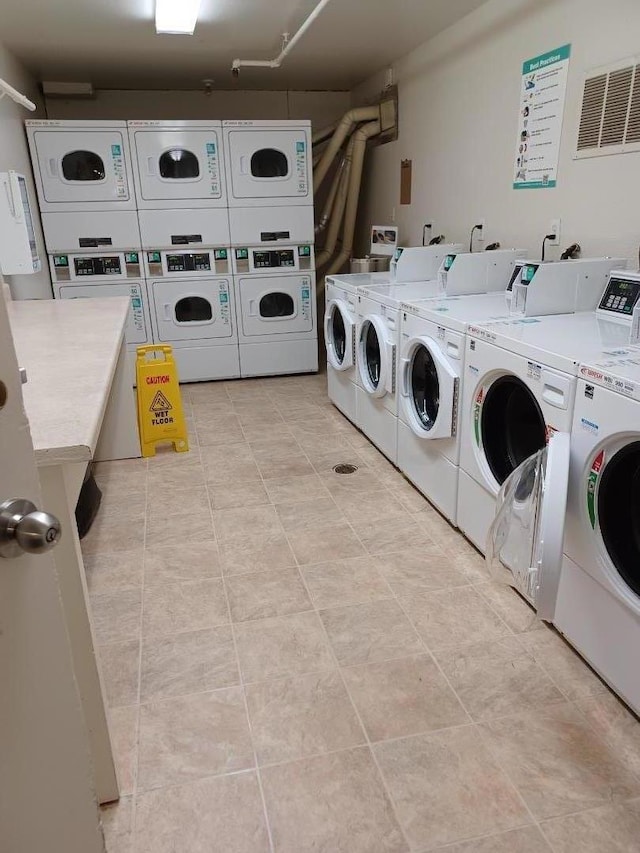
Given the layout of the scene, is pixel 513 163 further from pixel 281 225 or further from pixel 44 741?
pixel 44 741

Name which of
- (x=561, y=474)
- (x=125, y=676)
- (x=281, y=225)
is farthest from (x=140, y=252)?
(x=561, y=474)

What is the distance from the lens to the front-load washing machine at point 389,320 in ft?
10.8

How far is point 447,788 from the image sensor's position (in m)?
1.57

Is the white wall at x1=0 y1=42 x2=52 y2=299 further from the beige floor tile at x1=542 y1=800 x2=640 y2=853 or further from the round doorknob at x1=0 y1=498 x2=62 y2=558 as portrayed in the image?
the beige floor tile at x1=542 y1=800 x2=640 y2=853

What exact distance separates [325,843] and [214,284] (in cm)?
439

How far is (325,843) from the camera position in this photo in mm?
1448

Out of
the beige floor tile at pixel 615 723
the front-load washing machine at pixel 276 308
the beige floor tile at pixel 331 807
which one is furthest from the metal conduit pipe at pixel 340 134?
the beige floor tile at pixel 331 807

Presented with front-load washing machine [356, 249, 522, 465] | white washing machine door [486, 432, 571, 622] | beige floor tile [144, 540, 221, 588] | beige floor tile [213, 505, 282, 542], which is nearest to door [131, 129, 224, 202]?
front-load washing machine [356, 249, 522, 465]

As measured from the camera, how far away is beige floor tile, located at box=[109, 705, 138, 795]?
5.32ft

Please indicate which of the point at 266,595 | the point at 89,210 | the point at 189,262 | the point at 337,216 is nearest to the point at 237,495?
the point at 266,595

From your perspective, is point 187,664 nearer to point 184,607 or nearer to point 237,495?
point 184,607

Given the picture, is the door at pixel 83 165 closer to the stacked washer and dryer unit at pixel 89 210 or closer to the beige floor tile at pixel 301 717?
the stacked washer and dryer unit at pixel 89 210

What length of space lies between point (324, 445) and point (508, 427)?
1.66 metres

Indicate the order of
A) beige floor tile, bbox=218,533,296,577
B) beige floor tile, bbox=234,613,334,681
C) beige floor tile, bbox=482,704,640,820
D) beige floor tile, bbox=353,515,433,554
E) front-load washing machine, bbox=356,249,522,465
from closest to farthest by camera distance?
beige floor tile, bbox=482,704,640,820
beige floor tile, bbox=234,613,334,681
beige floor tile, bbox=218,533,296,577
beige floor tile, bbox=353,515,433,554
front-load washing machine, bbox=356,249,522,465
